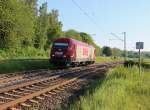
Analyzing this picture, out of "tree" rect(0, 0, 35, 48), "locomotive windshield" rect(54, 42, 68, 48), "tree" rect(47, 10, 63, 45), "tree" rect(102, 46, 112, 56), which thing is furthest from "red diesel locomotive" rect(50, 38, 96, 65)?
"tree" rect(102, 46, 112, 56)

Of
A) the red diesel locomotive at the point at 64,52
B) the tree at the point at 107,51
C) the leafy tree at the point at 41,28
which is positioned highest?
the leafy tree at the point at 41,28

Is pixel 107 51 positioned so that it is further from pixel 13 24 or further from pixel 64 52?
pixel 64 52

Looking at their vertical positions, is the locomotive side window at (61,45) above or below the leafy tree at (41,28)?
below

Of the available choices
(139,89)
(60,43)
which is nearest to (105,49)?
(60,43)

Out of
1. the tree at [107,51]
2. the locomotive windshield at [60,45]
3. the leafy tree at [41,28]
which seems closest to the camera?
the locomotive windshield at [60,45]

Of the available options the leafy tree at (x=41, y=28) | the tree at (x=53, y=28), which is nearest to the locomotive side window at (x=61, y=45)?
the leafy tree at (x=41, y=28)

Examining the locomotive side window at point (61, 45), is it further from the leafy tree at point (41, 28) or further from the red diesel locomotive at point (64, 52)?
the leafy tree at point (41, 28)

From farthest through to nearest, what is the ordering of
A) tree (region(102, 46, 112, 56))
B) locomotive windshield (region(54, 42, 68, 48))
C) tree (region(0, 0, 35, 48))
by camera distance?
tree (region(102, 46, 112, 56)) → tree (region(0, 0, 35, 48)) → locomotive windshield (region(54, 42, 68, 48))

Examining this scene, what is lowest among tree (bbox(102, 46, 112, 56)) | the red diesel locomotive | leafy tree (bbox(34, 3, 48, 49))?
the red diesel locomotive

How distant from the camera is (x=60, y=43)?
37.9 meters

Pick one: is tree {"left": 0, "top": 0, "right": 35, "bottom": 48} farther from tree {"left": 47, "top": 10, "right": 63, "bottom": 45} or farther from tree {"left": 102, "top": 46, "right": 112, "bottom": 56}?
tree {"left": 102, "top": 46, "right": 112, "bottom": 56}

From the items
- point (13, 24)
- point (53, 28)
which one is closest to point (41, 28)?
point (53, 28)

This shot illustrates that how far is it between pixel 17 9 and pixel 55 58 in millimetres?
22782

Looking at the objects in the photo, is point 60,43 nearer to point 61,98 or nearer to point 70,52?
point 70,52
